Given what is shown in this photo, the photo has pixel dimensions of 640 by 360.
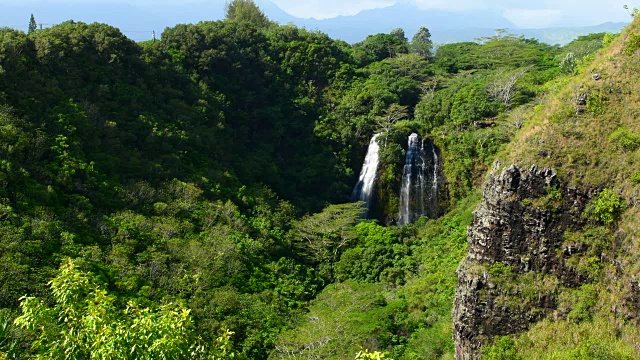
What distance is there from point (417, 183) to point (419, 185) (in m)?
0.20

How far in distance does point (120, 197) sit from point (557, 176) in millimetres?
19518

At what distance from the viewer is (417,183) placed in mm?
36594

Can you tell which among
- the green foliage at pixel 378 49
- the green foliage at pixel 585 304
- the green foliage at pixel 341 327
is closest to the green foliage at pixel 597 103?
the green foliage at pixel 585 304

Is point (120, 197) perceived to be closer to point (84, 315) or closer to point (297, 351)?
point (297, 351)

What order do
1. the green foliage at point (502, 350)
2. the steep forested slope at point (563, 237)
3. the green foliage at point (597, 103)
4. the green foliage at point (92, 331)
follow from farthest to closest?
1. the green foliage at point (597, 103)
2. the green foliage at point (502, 350)
3. the steep forested slope at point (563, 237)
4. the green foliage at point (92, 331)

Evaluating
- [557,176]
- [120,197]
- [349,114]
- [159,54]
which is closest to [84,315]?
[557,176]

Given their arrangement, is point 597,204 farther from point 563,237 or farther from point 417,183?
point 417,183

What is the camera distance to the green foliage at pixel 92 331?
24.3 ft

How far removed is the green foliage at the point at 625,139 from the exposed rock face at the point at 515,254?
1.91m

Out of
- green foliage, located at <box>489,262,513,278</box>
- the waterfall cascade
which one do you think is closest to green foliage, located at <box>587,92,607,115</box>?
green foliage, located at <box>489,262,513,278</box>

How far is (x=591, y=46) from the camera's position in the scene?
43.8 metres

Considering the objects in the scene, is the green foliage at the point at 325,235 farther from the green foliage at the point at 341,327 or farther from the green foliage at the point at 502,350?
the green foliage at the point at 502,350

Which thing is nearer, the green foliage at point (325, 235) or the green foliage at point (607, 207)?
the green foliage at point (607, 207)

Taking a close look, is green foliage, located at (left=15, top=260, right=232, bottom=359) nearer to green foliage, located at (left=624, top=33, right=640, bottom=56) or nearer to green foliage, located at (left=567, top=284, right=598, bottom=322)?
green foliage, located at (left=567, top=284, right=598, bottom=322)
